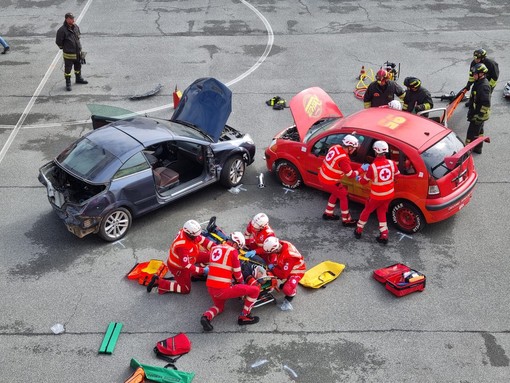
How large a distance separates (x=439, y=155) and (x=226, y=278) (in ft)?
13.5

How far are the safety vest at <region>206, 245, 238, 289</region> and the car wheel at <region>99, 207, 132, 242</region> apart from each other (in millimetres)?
2393

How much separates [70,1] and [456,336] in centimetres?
1932

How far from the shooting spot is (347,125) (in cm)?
971

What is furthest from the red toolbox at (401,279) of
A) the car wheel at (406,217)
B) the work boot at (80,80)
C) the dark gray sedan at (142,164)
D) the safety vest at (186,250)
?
the work boot at (80,80)

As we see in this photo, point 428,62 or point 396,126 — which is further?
point 428,62

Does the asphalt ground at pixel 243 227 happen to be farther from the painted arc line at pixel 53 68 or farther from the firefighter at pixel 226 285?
the firefighter at pixel 226 285

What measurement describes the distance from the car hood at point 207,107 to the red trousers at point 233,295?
3.65 metres

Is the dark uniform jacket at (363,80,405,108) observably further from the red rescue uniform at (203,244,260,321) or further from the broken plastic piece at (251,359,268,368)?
the broken plastic piece at (251,359,268,368)

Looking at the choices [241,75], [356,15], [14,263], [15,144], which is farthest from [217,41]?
[14,263]

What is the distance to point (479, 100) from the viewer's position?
11.3m

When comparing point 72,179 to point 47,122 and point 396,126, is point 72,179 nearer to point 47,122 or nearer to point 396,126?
point 47,122

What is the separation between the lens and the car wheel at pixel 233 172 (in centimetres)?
1042

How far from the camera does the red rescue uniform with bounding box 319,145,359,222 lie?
359 inches

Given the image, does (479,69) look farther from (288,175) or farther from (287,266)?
(287,266)
